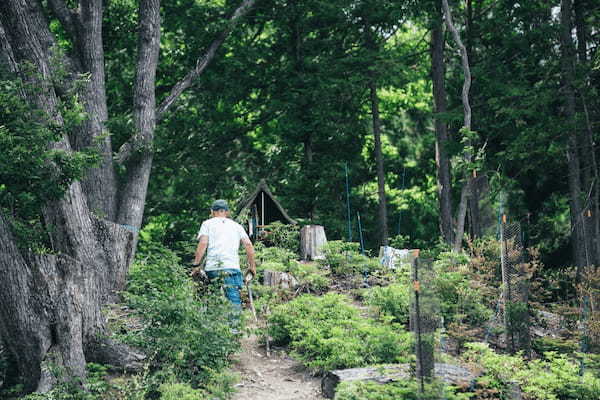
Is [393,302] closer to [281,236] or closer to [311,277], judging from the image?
[311,277]

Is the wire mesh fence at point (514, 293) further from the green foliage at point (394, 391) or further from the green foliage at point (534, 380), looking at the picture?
the green foliage at point (394, 391)

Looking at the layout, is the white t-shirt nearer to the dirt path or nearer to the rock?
the dirt path

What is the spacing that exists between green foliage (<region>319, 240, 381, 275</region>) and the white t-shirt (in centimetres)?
413

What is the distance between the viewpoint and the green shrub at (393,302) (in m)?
11.0

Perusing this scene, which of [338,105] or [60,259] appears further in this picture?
[338,105]

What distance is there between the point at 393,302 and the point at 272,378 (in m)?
2.48

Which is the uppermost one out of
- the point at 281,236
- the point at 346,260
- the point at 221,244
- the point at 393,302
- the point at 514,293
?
the point at 281,236

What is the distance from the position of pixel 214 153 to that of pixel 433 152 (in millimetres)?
8629

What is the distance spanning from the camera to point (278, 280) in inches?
511

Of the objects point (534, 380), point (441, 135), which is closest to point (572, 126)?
point (441, 135)

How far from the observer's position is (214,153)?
2241 centimetres

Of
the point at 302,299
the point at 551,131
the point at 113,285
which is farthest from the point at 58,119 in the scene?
the point at 551,131

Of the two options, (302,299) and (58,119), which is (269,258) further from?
(58,119)

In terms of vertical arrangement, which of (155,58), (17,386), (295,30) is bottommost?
(17,386)
